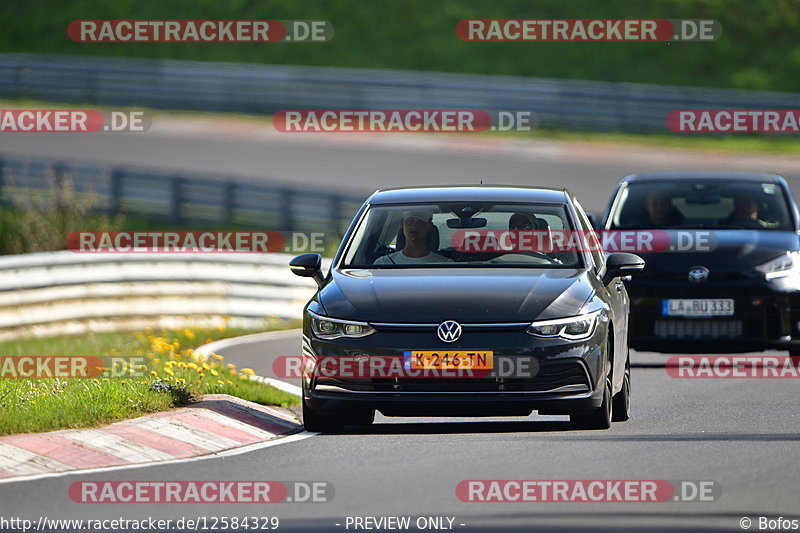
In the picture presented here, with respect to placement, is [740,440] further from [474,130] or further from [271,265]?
[474,130]

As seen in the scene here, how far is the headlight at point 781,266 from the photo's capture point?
15297mm

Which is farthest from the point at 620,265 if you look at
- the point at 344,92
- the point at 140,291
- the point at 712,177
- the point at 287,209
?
the point at 344,92

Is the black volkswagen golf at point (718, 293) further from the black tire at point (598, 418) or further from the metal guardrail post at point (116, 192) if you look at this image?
the metal guardrail post at point (116, 192)

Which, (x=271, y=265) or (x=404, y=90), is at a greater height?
(x=404, y=90)

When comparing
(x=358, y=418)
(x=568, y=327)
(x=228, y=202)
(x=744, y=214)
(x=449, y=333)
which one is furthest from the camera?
(x=228, y=202)

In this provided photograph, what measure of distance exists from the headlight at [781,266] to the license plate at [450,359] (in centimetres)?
573

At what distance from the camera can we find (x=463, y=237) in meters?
11.6

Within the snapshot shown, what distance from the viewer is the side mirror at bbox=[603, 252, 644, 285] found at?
11.5 meters

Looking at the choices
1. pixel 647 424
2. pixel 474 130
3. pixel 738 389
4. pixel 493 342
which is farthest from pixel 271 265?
pixel 474 130

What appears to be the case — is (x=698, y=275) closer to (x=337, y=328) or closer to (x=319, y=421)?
(x=319, y=421)

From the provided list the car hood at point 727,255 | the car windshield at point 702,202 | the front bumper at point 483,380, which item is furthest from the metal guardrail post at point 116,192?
the front bumper at point 483,380

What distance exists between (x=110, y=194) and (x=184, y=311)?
1040 cm

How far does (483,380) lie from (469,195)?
Result: 1.96m

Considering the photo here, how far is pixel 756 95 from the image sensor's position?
40156 mm
